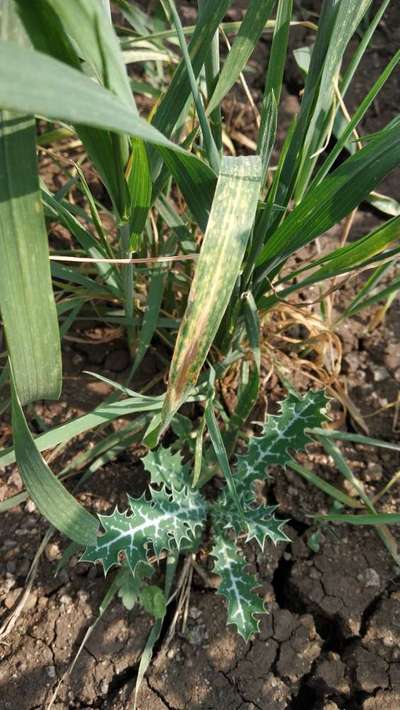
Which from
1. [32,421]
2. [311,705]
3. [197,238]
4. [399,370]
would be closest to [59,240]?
[197,238]

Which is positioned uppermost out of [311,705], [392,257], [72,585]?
[392,257]

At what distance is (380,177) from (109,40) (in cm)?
49

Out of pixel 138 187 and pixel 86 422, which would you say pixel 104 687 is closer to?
pixel 86 422

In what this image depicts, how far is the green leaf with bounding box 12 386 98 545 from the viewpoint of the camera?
1059mm

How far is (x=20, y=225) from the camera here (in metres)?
1.00

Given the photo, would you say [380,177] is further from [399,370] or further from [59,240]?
[59,240]

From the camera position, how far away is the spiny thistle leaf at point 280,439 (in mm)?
1408

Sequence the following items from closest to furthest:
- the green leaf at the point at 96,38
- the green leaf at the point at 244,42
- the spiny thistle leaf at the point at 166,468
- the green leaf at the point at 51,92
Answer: the green leaf at the point at 51,92 < the green leaf at the point at 96,38 < the green leaf at the point at 244,42 < the spiny thistle leaf at the point at 166,468

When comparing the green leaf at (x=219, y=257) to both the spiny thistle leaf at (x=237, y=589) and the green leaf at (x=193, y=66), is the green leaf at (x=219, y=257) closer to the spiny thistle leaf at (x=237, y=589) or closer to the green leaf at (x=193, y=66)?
the green leaf at (x=193, y=66)

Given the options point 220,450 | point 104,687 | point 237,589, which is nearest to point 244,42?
point 220,450

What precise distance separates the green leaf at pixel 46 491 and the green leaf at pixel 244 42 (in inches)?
25.5

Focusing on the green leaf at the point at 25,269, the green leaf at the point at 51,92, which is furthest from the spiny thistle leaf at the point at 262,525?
the green leaf at the point at 51,92

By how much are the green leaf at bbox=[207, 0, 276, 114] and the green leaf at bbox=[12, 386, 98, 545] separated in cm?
65

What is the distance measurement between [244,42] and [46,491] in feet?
2.77
